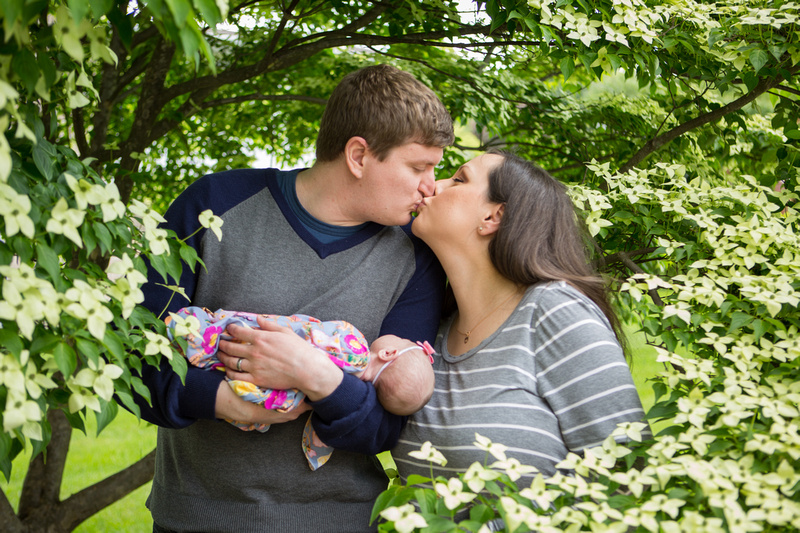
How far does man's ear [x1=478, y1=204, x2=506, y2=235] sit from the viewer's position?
2.05 m

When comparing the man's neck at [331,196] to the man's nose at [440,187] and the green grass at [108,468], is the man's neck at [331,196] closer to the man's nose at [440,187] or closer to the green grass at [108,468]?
the man's nose at [440,187]

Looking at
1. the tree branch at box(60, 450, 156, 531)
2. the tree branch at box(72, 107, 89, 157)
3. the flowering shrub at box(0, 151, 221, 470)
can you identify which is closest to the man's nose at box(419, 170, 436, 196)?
the flowering shrub at box(0, 151, 221, 470)

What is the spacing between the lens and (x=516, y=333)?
6.10 ft

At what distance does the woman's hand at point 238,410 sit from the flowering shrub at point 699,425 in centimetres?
40

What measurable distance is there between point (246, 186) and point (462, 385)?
2.85ft

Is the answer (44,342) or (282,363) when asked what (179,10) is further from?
(282,363)

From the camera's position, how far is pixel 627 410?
163 centimetres

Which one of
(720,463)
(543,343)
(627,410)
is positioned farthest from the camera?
(543,343)

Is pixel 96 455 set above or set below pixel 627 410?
below

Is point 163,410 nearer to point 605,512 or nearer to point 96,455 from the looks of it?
point 605,512

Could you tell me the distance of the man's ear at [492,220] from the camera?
205 cm

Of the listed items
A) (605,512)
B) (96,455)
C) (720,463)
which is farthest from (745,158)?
(96,455)

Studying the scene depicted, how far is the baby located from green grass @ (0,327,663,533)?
2579 mm

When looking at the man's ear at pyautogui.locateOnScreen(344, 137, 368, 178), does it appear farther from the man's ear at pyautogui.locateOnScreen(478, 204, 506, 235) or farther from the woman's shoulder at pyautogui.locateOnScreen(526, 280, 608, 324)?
the woman's shoulder at pyautogui.locateOnScreen(526, 280, 608, 324)
